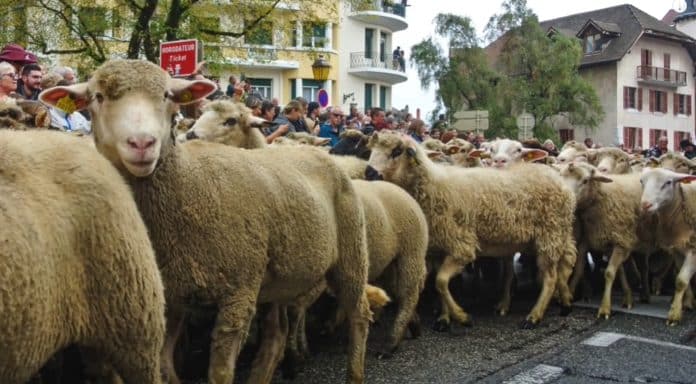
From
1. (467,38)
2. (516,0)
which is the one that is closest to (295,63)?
(467,38)

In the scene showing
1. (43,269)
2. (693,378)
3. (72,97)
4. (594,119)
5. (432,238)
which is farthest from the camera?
(594,119)

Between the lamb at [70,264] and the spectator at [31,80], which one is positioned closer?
the lamb at [70,264]

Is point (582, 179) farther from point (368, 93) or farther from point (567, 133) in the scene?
point (567, 133)

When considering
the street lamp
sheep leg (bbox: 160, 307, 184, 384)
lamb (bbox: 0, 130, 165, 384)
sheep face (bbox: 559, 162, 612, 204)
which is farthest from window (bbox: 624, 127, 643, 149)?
lamb (bbox: 0, 130, 165, 384)

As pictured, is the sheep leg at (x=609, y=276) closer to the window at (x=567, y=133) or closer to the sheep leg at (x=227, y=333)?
the sheep leg at (x=227, y=333)

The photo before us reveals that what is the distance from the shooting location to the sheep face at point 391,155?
7879mm

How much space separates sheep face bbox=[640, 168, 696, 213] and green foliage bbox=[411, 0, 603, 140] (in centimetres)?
3451

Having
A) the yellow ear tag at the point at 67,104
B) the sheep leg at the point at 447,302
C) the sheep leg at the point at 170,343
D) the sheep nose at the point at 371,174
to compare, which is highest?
the yellow ear tag at the point at 67,104

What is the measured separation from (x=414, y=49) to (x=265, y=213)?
43.2 m

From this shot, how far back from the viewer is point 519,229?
852cm

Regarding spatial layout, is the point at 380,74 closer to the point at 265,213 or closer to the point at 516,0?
the point at 516,0

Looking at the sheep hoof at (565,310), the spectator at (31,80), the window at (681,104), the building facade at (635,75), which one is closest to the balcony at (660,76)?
the building facade at (635,75)

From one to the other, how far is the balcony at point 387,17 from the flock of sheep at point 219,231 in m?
38.7

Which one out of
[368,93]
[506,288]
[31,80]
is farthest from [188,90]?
[368,93]
